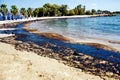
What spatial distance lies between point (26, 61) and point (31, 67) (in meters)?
1.49

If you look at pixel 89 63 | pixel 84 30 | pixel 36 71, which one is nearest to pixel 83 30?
pixel 84 30

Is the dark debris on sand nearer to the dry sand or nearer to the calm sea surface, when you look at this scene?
the dry sand

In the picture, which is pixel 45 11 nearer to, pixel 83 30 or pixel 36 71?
pixel 83 30

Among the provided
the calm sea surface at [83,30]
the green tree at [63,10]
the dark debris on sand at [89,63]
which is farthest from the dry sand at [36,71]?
the green tree at [63,10]

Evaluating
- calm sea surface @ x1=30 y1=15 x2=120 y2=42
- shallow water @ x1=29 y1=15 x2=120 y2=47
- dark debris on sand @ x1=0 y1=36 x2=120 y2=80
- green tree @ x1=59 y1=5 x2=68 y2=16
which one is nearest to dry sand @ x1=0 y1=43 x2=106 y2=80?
dark debris on sand @ x1=0 y1=36 x2=120 y2=80

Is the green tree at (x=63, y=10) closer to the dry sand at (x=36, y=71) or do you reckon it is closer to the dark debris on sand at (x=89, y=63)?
the dark debris on sand at (x=89, y=63)

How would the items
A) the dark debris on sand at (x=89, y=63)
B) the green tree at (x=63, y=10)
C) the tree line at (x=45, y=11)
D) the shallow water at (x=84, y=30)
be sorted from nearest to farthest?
the dark debris on sand at (x=89, y=63), the shallow water at (x=84, y=30), the tree line at (x=45, y=11), the green tree at (x=63, y=10)

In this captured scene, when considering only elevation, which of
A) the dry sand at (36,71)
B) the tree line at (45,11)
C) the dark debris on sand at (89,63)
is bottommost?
the dark debris on sand at (89,63)

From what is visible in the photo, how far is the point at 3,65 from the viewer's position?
13.3m

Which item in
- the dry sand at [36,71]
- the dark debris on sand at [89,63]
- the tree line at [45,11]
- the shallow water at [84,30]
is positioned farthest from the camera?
the tree line at [45,11]

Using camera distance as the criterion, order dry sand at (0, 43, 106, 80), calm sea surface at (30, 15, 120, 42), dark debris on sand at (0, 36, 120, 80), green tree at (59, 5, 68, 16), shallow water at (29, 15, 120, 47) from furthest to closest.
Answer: green tree at (59, 5, 68, 16) → calm sea surface at (30, 15, 120, 42) → shallow water at (29, 15, 120, 47) → dark debris on sand at (0, 36, 120, 80) → dry sand at (0, 43, 106, 80)

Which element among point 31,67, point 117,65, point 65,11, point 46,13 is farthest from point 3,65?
point 65,11


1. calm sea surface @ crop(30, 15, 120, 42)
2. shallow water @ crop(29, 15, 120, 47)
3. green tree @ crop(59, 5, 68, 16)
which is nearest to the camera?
shallow water @ crop(29, 15, 120, 47)

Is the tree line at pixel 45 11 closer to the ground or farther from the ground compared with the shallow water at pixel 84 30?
farther from the ground
